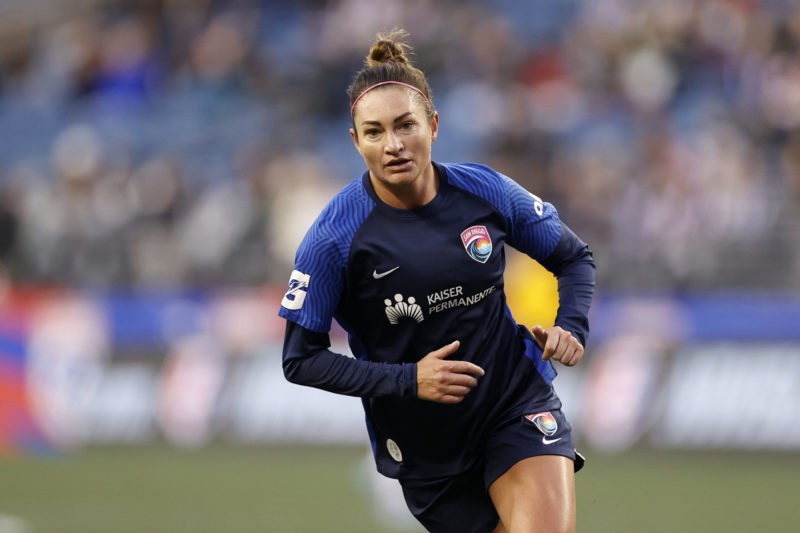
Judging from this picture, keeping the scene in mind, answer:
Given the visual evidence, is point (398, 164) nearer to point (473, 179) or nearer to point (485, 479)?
point (473, 179)

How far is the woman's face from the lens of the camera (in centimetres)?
525

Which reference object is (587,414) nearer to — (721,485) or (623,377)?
(623,377)

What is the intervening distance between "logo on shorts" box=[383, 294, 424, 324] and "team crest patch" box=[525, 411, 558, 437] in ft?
2.09

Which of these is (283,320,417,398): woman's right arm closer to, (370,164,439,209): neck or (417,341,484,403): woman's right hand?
(417,341,484,403): woman's right hand

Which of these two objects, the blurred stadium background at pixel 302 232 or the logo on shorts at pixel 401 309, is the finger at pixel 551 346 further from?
the blurred stadium background at pixel 302 232

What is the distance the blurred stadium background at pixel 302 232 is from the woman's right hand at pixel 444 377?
5.05 metres

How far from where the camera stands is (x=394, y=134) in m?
5.26

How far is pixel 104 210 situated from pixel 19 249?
1.04m

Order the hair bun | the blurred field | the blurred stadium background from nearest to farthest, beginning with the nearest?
the hair bun → the blurred field → the blurred stadium background

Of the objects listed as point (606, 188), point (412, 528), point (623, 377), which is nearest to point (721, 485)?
point (623, 377)

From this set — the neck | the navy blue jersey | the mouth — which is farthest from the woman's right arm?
the mouth

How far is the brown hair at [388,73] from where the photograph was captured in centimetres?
535

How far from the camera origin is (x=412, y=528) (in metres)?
10.4

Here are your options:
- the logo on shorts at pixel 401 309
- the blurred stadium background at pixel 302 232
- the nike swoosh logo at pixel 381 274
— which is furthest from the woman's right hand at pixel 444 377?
the blurred stadium background at pixel 302 232
